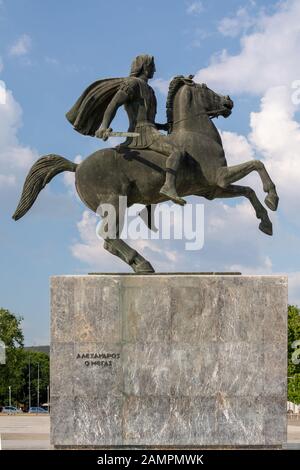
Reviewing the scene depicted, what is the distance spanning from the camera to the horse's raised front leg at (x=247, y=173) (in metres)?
13.7

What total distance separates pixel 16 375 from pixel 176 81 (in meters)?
50.6

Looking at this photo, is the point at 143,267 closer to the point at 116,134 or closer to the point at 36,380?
the point at 116,134

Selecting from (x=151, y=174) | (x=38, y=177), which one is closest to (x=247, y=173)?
(x=151, y=174)

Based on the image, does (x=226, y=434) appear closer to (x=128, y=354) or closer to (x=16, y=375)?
(x=128, y=354)

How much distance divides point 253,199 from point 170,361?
10.8ft

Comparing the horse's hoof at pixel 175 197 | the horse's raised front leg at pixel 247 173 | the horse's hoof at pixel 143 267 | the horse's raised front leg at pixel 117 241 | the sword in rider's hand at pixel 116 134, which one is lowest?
the horse's hoof at pixel 143 267

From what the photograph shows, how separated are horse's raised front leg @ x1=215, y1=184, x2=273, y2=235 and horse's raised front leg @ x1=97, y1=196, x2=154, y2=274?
1729 mm

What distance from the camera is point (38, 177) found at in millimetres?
14219

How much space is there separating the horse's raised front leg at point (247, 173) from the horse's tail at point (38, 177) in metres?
2.62

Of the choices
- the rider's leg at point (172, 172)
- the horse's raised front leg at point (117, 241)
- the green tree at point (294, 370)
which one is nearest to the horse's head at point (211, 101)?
the rider's leg at point (172, 172)

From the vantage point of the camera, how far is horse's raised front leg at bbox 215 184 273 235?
1412cm

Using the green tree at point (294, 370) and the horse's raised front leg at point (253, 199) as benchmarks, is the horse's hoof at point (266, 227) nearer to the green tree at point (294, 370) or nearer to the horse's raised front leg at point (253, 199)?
the horse's raised front leg at point (253, 199)

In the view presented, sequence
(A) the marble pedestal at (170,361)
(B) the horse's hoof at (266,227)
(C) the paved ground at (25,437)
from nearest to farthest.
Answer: (A) the marble pedestal at (170,361)
(B) the horse's hoof at (266,227)
(C) the paved ground at (25,437)
